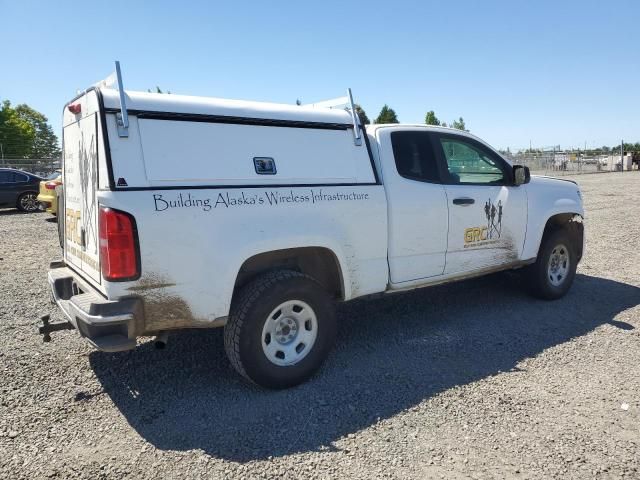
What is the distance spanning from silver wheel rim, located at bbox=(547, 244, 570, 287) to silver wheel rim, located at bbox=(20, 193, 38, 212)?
16.8 meters

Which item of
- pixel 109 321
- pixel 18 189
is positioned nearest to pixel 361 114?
pixel 109 321

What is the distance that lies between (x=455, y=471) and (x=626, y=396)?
1.68 metres

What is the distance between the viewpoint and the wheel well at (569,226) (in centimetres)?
589

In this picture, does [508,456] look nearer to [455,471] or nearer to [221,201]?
[455,471]

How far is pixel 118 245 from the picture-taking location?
308cm

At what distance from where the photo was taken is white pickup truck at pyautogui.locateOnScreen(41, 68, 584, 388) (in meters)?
3.18

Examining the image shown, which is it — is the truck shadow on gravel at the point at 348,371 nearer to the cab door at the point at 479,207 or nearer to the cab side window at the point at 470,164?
the cab door at the point at 479,207

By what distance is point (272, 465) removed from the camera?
9.50ft

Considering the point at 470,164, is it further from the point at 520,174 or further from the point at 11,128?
the point at 11,128

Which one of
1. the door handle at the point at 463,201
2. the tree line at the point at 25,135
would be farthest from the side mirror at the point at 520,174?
the tree line at the point at 25,135

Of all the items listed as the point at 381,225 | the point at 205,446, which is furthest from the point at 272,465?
the point at 381,225

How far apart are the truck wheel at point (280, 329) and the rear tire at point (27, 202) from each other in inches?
640

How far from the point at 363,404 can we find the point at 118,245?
198 centimetres

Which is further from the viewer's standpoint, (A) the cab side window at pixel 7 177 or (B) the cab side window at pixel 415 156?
(A) the cab side window at pixel 7 177
